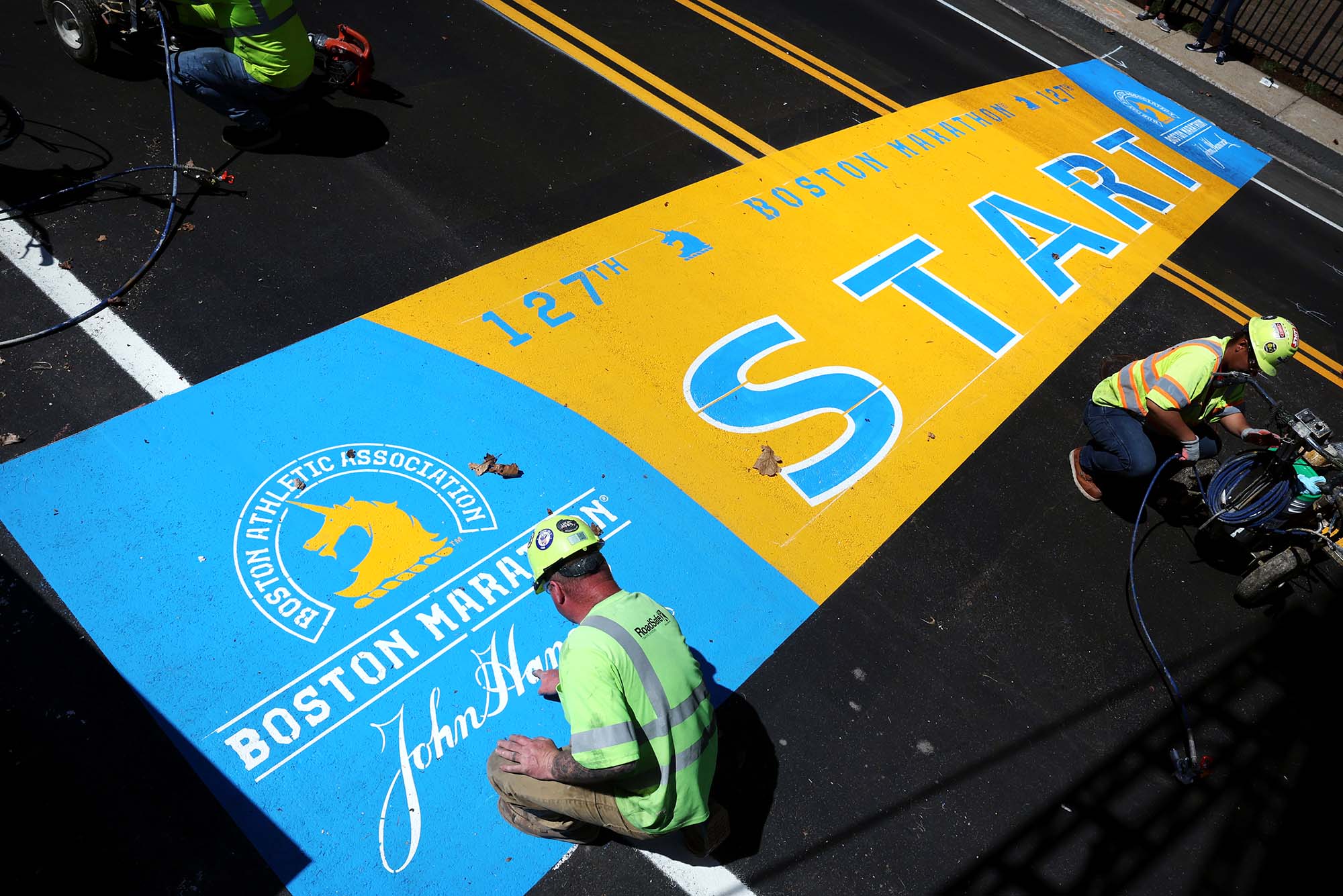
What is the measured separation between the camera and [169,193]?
671cm

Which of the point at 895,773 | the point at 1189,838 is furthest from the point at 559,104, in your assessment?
the point at 1189,838

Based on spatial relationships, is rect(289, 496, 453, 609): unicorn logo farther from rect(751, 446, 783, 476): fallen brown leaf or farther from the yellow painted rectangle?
rect(751, 446, 783, 476): fallen brown leaf

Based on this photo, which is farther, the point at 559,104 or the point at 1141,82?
the point at 1141,82

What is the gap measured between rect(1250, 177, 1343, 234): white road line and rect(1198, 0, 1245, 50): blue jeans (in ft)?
13.6

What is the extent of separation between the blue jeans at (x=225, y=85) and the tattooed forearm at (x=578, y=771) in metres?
6.10

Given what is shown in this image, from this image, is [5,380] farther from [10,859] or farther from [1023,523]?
[1023,523]

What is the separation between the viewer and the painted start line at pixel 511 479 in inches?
167

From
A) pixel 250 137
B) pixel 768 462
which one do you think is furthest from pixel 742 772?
pixel 250 137

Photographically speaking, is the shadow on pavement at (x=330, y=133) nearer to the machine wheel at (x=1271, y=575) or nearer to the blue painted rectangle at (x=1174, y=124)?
the machine wheel at (x=1271, y=575)

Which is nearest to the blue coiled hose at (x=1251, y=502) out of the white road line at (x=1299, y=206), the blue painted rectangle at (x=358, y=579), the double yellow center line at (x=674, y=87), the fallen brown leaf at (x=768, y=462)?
the fallen brown leaf at (x=768, y=462)

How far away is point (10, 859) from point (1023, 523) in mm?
6355

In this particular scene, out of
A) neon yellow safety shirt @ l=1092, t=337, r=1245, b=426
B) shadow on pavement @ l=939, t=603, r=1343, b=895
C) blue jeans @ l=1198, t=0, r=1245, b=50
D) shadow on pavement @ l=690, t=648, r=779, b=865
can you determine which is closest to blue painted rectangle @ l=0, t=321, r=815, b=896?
shadow on pavement @ l=690, t=648, r=779, b=865

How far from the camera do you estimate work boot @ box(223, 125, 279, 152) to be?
23.9 ft

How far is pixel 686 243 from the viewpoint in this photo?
7.68 m
